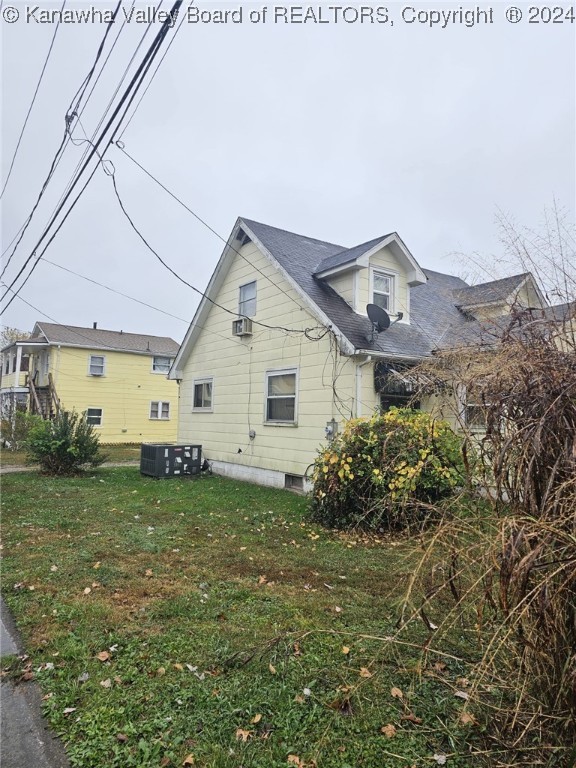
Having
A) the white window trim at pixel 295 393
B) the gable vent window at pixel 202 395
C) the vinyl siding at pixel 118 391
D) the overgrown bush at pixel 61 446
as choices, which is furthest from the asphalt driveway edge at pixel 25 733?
the vinyl siding at pixel 118 391

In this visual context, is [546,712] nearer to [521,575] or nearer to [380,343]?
[521,575]

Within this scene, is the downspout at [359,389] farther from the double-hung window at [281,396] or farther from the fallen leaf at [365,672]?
the fallen leaf at [365,672]

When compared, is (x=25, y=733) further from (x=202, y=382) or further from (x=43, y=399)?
(x=43, y=399)

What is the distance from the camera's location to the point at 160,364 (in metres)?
25.1

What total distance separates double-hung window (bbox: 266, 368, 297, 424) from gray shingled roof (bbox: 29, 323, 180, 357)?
614 inches

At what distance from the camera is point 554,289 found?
2.53 meters

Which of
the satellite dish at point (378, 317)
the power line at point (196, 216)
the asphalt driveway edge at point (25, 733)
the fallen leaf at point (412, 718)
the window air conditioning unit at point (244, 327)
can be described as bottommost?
the asphalt driveway edge at point (25, 733)

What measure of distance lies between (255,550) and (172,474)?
22.7 feet

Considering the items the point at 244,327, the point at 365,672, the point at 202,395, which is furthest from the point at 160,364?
the point at 365,672

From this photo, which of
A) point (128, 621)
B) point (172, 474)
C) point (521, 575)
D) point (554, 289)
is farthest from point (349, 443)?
point (172, 474)

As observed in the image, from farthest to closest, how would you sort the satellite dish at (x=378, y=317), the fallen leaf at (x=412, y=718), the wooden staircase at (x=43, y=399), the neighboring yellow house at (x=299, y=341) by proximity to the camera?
1. the wooden staircase at (x=43, y=399)
2. the neighboring yellow house at (x=299, y=341)
3. the satellite dish at (x=378, y=317)
4. the fallen leaf at (x=412, y=718)

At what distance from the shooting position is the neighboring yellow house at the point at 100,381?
22.2 metres

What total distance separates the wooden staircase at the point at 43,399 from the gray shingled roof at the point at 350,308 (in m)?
15.0

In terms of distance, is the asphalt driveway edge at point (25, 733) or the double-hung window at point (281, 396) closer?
the asphalt driveway edge at point (25, 733)
